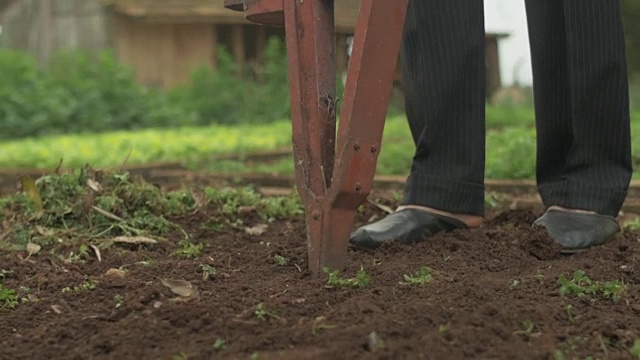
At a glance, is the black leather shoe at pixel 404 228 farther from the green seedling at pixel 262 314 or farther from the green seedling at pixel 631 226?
the green seedling at pixel 262 314

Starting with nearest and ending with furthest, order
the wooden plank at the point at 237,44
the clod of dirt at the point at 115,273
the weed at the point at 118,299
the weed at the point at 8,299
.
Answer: the weed at the point at 118,299 → the weed at the point at 8,299 → the clod of dirt at the point at 115,273 → the wooden plank at the point at 237,44

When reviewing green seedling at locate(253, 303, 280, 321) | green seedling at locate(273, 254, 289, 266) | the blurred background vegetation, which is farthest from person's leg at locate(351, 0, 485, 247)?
the blurred background vegetation

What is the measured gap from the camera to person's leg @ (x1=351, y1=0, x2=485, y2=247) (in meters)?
3.67

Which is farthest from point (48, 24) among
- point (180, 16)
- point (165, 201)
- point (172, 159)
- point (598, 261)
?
point (598, 261)

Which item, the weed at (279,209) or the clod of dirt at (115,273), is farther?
the weed at (279,209)

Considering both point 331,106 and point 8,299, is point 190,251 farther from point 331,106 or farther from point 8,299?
point 331,106

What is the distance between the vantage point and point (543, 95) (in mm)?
3912

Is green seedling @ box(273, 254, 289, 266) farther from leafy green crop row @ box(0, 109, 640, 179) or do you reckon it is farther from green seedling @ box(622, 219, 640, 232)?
leafy green crop row @ box(0, 109, 640, 179)

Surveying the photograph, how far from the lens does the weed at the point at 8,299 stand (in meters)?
2.79

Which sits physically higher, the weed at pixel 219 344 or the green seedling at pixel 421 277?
the weed at pixel 219 344

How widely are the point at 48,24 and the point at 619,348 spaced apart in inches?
749

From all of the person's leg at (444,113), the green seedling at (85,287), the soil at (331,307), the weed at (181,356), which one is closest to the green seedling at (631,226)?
the soil at (331,307)

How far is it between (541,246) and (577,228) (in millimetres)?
261

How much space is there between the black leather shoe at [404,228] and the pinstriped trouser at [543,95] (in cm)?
5
